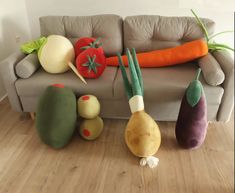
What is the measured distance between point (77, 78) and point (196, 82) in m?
0.91

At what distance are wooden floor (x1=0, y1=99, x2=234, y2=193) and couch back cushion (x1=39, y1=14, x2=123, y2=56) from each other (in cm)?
83

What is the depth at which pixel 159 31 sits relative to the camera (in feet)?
6.28

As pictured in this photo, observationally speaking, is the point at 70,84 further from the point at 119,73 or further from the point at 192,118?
the point at 192,118

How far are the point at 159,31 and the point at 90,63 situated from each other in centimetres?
73

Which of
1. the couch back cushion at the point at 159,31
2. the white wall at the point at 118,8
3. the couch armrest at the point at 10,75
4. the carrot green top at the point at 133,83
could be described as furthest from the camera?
the white wall at the point at 118,8

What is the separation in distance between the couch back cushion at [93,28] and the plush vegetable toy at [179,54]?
0.18 meters

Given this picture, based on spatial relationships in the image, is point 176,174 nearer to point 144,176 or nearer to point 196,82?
point 144,176

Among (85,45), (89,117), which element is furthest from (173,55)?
(89,117)

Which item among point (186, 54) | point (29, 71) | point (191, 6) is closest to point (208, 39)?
point (186, 54)

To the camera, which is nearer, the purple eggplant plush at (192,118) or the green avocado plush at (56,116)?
the purple eggplant plush at (192,118)

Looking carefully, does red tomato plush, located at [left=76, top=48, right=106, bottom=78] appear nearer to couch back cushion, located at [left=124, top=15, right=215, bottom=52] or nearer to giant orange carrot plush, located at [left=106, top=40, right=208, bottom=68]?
giant orange carrot plush, located at [left=106, top=40, right=208, bottom=68]

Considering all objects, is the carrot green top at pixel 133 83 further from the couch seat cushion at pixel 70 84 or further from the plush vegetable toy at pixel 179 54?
the plush vegetable toy at pixel 179 54

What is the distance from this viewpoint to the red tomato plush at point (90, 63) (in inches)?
65.0

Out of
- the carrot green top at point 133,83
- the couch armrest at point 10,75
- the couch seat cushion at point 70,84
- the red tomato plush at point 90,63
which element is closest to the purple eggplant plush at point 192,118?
the carrot green top at point 133,83
